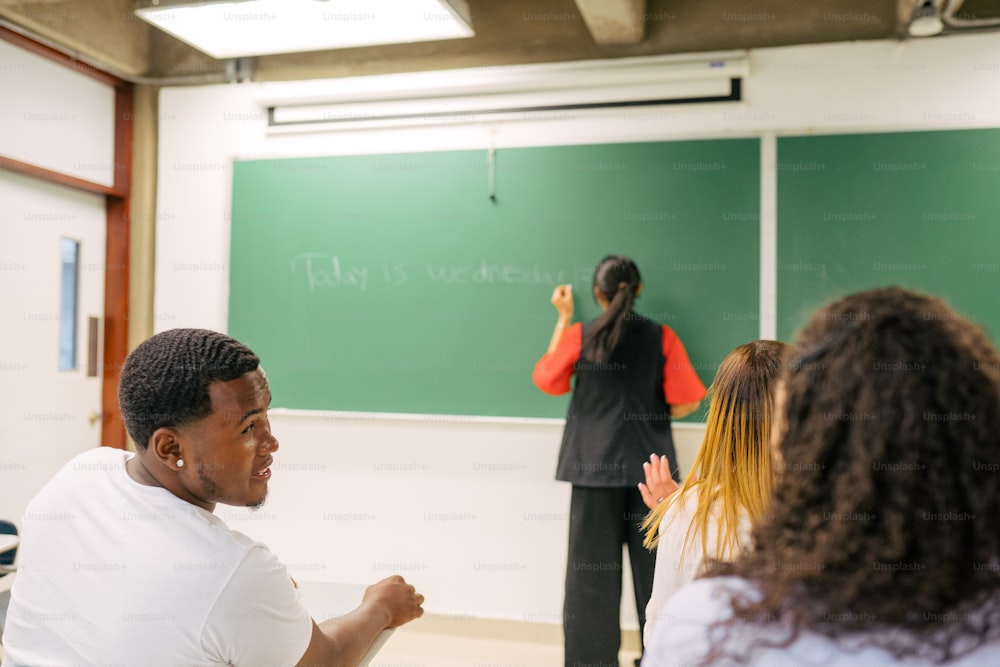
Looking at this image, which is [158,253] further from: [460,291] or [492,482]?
[492,482]

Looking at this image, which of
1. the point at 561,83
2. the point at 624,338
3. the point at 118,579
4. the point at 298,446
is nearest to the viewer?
the point at 118,579

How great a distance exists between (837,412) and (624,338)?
2.10m

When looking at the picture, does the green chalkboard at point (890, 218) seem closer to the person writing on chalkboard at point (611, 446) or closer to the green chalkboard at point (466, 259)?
the green chalkboard at point (466, 259)

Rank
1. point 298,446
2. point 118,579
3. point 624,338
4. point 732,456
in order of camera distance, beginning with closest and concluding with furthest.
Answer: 1. point 118,579
2. point 732,456
3. point 624,338
4. point 298,446

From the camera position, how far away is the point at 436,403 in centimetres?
359

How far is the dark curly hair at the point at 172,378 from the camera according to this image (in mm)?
1226

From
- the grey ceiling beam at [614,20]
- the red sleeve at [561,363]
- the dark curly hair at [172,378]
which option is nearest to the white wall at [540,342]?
the grey ceiling beam at [614,20]

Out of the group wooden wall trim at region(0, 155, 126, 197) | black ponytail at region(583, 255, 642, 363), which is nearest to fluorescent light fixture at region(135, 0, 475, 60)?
wooden wall trim at region(0, 155, 126, 197)

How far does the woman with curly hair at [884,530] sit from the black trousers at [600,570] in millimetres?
2094

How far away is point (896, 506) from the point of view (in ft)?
2.32

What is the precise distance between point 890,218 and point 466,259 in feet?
5.87

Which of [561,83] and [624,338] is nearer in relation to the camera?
[624,338]

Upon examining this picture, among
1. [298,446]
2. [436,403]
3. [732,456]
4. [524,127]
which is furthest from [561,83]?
[732,456]

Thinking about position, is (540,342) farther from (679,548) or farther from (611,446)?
(679,548)
